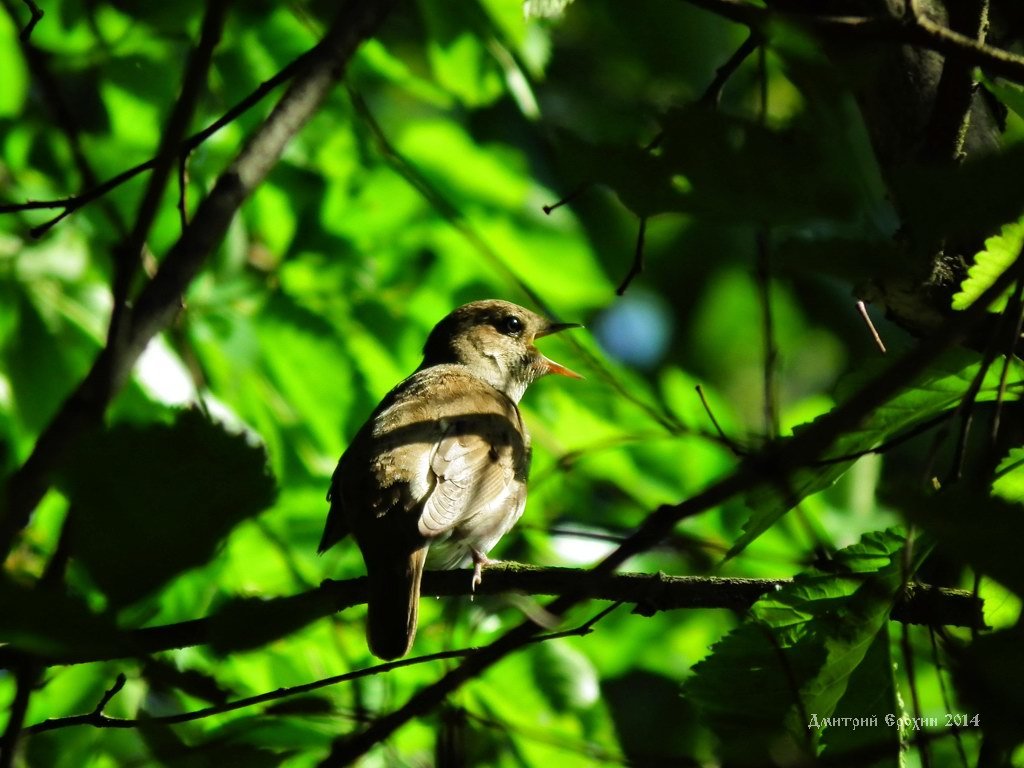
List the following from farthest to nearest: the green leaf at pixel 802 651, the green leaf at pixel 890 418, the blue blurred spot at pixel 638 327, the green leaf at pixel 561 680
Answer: the blue blurred spot at pixel 638 327 → the green leaf at pixel 561 680 → the green leaf at pixel 890 418 → the green leaf at pixel 802 651

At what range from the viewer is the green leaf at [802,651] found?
2.06m

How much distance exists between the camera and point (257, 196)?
16.4ft

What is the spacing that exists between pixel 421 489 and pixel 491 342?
206cm

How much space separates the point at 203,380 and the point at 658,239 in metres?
7.54

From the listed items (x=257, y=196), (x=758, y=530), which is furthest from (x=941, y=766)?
(x=257, y=196)

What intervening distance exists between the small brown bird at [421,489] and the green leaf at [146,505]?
2.15m

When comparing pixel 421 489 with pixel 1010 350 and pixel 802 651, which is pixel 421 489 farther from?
pixel 1010 350

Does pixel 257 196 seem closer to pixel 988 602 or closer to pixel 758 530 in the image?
pixel 758 530

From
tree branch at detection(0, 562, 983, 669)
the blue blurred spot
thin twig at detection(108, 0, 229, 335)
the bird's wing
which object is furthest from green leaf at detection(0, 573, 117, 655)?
the blue blurred spot

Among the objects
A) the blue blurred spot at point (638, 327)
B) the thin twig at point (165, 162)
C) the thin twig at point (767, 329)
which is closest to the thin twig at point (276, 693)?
the thin twig at point (767, 329)

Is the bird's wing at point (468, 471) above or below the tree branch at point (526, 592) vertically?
above

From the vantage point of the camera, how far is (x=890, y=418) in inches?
91.4

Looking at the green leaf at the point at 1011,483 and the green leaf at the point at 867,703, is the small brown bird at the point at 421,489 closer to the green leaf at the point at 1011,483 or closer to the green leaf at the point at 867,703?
the green leaf at the point at 867,703

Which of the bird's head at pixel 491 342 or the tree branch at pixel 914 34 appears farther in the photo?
the bird's head at pixel 491 342
